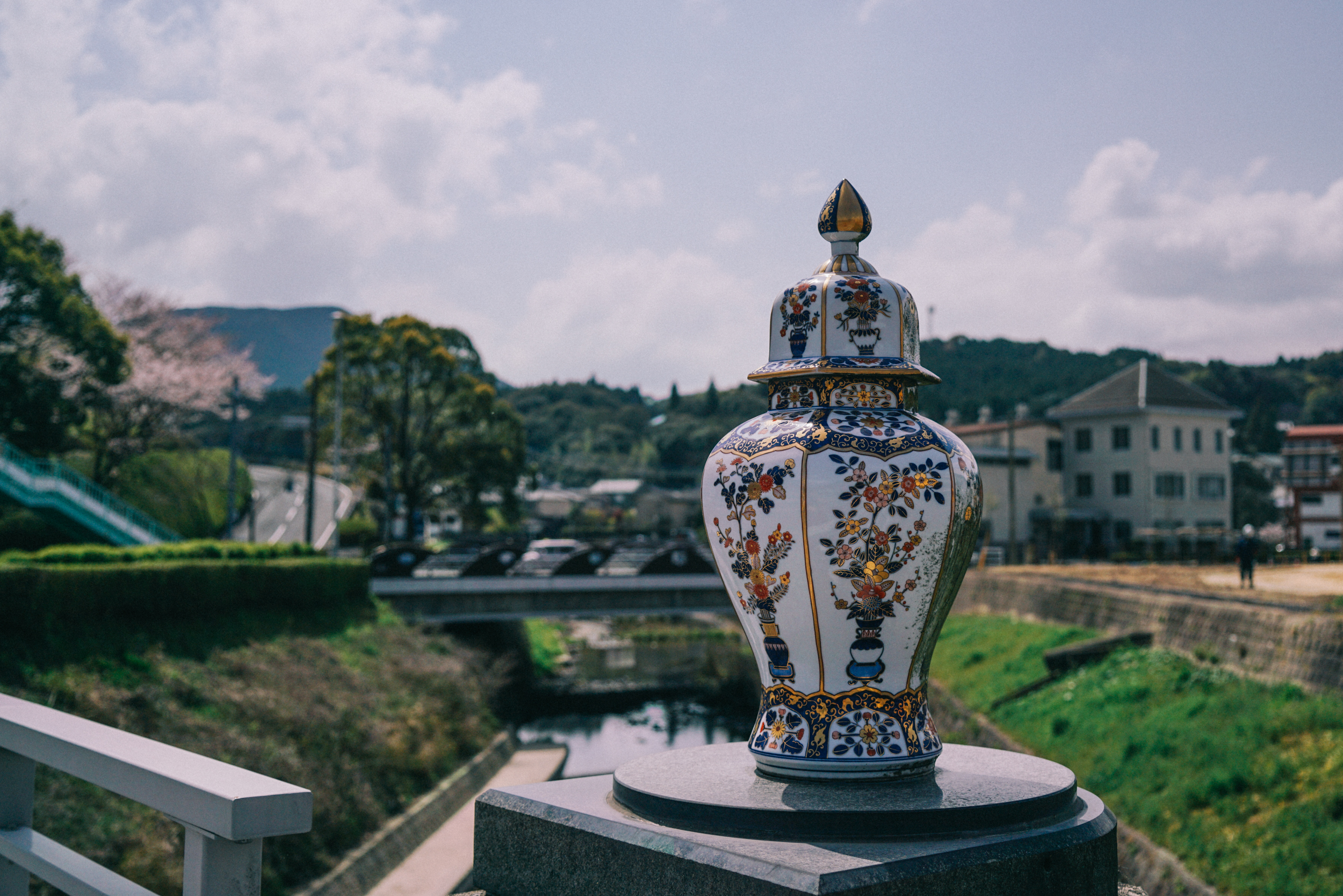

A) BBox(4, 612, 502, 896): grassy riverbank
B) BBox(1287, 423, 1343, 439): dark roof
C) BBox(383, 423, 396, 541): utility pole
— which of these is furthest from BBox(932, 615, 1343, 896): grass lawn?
BBox(1287, 423, 1343, 439): dark roof

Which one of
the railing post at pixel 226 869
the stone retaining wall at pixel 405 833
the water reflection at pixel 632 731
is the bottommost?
the water reflection at pixel 632 731

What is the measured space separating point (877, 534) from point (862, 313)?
0.76m

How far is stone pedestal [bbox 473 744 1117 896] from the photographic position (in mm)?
2543

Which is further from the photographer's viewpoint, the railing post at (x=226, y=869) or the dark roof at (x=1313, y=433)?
the dark roof at (x=1313, y=433)

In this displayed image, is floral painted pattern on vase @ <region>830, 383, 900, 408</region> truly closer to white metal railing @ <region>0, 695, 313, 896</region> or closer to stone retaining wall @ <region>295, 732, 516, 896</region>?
white metal railing @ <region>0, 695, 313, 896</region>

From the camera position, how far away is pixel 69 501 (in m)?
22.3

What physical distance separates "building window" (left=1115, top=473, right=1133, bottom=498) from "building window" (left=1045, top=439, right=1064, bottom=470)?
2.13 m

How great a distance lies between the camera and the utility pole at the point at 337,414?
1036 inches

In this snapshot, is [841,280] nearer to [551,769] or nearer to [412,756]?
[412,756]

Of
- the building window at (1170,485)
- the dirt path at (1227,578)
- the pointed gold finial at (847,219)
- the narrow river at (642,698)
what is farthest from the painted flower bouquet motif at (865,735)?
the building window at (1170,485)

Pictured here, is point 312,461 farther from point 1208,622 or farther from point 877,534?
point 877,534

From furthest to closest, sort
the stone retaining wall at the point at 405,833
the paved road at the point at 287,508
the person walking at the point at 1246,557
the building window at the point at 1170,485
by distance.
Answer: the building window at the point at 1170,485 → the paved road at the point at 287,508 → the person walking at the point at 1246,557 → the stone retaining wall at the point at 405,833

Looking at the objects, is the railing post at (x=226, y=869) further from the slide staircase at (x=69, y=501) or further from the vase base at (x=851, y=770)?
the slide staircase at (x=69, y=501)

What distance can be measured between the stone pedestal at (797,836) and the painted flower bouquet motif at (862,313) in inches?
53.7
